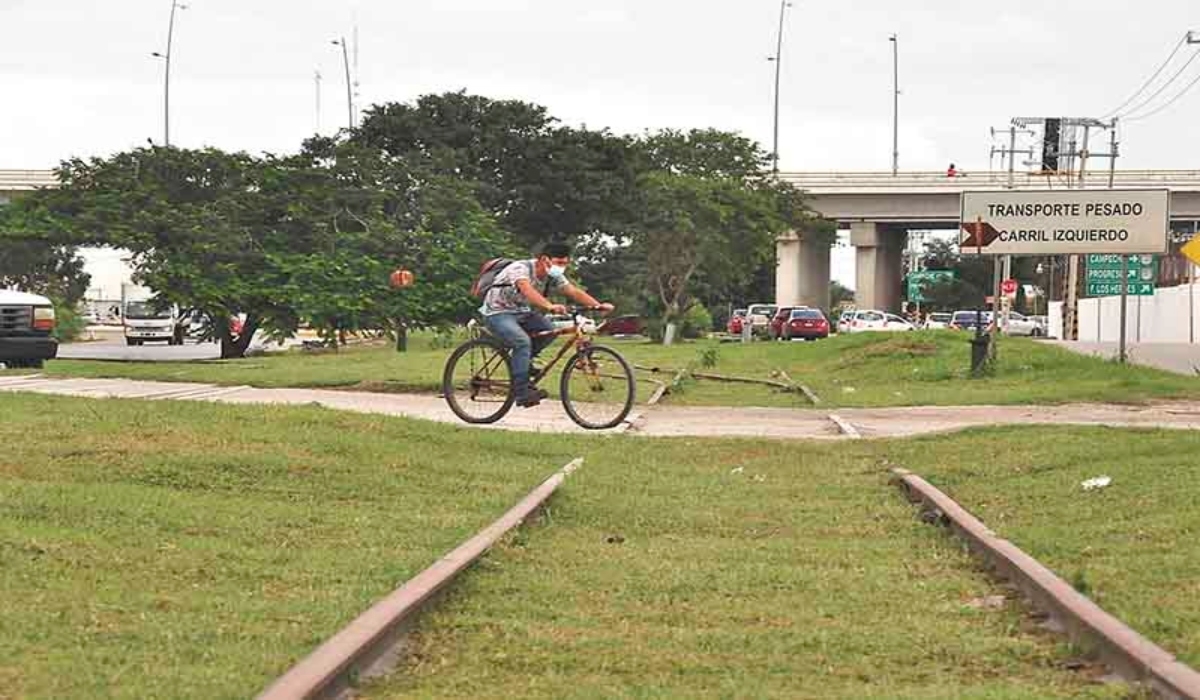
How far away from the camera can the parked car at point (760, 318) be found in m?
70.0

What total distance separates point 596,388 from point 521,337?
4.08 ft

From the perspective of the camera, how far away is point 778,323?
66.6 meters

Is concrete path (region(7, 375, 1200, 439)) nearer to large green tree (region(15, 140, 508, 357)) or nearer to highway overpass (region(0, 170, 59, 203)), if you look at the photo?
large green tree (region(15, 140, 508, 357))

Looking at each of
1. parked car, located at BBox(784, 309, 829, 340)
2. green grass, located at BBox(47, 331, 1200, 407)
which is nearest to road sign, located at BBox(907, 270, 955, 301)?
parked car, located at BBox(784, 309, 829, 340)

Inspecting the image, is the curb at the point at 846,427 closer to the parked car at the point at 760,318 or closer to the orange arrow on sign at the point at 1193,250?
the orange arrow on sign at the point at 1193,250

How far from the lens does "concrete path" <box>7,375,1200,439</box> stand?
16.7 meters

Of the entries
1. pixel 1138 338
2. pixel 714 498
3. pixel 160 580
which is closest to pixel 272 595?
pixel 160 580

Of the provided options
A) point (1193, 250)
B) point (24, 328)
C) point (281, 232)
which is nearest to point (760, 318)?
point (281, 232)

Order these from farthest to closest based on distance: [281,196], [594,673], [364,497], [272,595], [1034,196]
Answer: [281,196], [1034,196], [364,497], [272,595], [594,673]

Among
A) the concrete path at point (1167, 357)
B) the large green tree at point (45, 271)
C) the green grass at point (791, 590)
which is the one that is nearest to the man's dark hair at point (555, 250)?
the green grass at point (791, 590)

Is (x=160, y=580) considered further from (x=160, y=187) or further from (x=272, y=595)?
(x=160, y=187)

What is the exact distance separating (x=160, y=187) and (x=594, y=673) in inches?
1534

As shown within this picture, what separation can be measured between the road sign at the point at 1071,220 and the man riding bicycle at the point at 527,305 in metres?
15.5

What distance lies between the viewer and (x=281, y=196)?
40.4m
